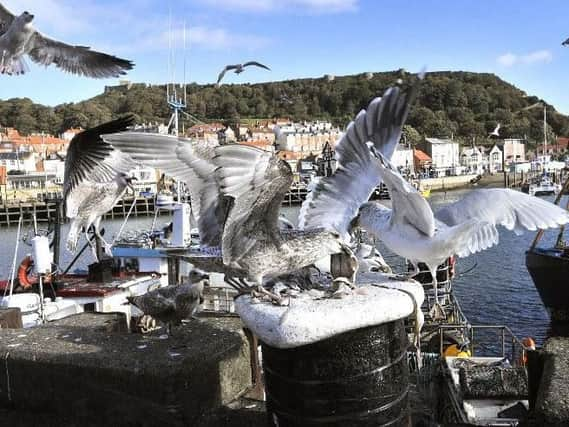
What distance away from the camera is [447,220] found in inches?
185

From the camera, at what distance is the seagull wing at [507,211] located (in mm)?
4147

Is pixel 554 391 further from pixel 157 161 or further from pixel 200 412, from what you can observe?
pixel 157 161

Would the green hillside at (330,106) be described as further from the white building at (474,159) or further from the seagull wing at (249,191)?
the seagull wing at (249,191)

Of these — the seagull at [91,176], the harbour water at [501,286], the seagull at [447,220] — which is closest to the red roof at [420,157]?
the harbour water at [501,286]

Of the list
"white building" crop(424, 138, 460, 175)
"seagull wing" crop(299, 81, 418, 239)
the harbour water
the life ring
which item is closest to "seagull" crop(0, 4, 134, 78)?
the life ring

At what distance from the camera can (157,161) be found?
328cm

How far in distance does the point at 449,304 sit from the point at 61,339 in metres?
10.7

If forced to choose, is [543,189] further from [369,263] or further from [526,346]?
[369,263]

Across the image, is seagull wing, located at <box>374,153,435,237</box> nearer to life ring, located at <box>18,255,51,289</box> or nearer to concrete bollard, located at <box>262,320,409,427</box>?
concrete bollard, located at <box>262,320,409,427</box>

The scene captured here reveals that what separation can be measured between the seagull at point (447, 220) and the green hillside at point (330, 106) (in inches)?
3345

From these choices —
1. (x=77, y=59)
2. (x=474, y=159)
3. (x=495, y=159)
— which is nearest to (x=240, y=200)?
(x=77, y=59)

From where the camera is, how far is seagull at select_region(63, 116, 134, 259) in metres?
7.57

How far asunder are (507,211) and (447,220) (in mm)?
493

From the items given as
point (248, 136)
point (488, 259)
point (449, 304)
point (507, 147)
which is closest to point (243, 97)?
point (248, 136)
